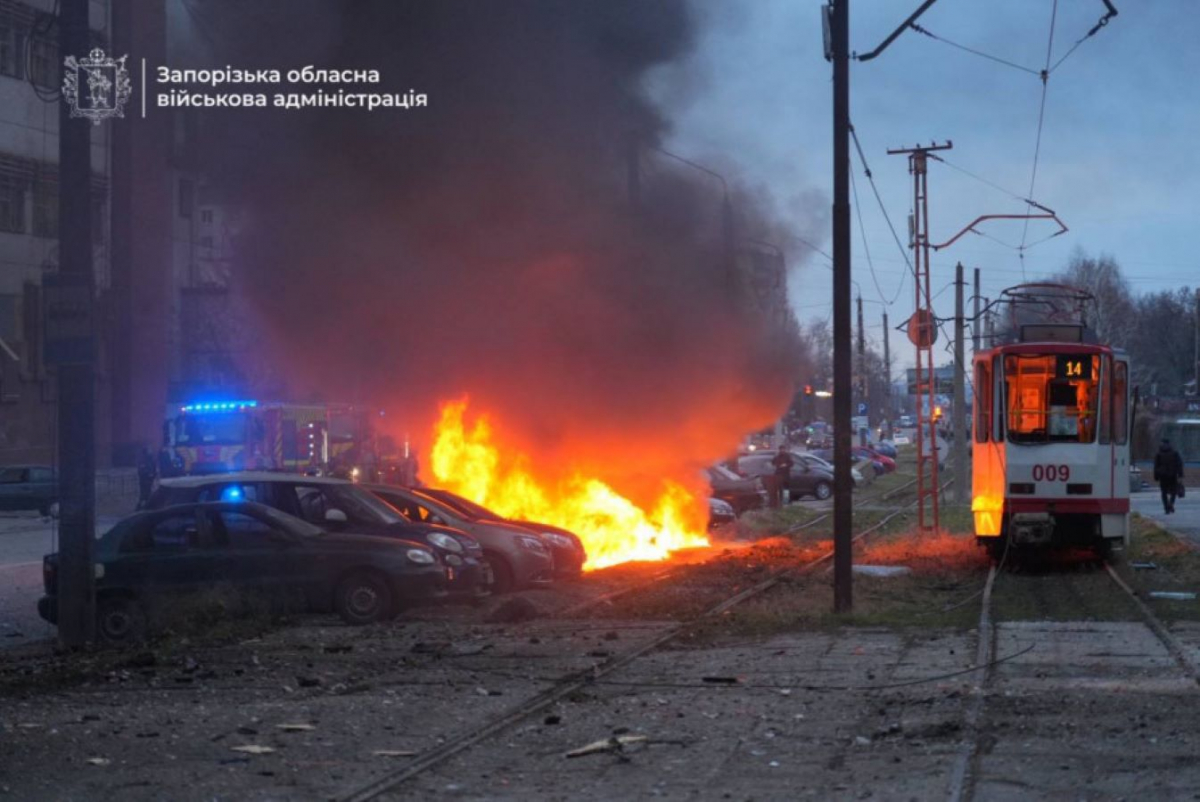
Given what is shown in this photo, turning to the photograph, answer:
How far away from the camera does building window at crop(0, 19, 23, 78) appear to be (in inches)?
1551

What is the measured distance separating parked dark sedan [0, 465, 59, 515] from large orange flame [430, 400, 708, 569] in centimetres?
1503

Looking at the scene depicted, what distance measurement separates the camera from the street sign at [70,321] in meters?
11.6

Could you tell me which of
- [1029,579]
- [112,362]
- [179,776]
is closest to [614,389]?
[1029,579]

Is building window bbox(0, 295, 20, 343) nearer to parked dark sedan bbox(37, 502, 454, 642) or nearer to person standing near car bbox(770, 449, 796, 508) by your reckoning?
person standing near car bbox(770, 449, 796, 508)

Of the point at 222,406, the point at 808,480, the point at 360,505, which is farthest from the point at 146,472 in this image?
the point at 360,505

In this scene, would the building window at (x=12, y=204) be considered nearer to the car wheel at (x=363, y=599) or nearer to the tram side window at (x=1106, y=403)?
the car wheel at (x=363, y=599)

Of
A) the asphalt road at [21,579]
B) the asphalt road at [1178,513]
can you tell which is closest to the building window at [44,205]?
the asphalt road at [21,579]

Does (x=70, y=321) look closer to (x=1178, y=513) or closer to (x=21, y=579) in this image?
(x=21, y=579)

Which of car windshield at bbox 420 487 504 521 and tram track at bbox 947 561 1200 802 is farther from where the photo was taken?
car windshield at bbox 420 487 504 521

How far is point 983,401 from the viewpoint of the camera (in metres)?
19.8

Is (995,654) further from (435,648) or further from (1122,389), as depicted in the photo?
(1122,389)

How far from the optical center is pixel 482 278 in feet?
77.2

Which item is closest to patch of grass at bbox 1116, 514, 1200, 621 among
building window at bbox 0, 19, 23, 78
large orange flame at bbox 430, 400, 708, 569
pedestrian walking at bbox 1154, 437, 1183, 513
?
pedestrian walking at bbox 1154, 437, 1183, 513

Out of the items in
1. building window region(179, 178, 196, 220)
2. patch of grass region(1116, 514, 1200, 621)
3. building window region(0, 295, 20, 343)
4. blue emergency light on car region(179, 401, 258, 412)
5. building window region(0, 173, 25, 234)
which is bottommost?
patch of grass region(1116, 514, 1200, 621)
